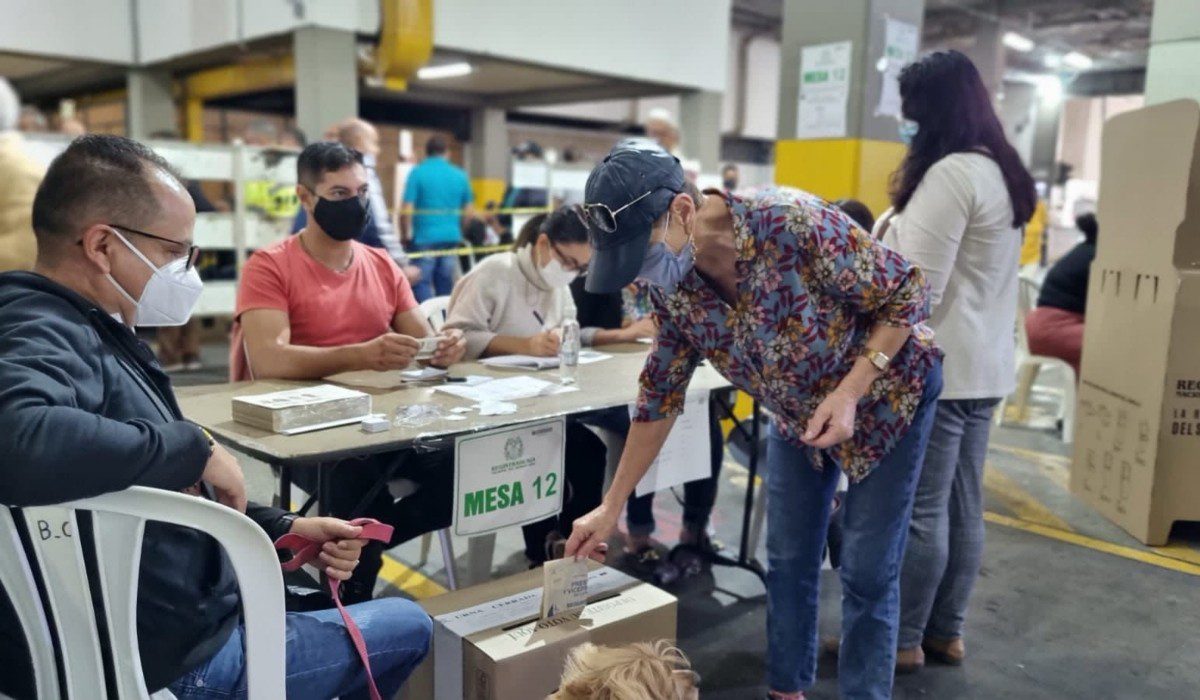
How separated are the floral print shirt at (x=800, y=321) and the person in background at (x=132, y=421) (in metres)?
0.76

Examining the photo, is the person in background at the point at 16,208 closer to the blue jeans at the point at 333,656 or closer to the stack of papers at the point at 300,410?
the stack of papers at the point at 300,410

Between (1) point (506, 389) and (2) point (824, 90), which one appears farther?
(2) point (824, 90)

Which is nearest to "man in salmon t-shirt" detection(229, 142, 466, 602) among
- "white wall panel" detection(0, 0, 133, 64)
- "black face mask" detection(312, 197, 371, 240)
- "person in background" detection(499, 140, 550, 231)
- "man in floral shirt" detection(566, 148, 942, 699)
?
"black face mask" detection(312, 197, 371, 240)

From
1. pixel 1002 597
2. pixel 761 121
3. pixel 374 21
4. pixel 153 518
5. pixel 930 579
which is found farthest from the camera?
pixel 761 121

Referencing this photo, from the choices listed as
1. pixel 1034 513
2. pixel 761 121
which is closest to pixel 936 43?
pixel 761 121

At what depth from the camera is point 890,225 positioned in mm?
2441

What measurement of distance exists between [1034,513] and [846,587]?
7.68 ft

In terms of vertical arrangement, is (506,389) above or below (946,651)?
above

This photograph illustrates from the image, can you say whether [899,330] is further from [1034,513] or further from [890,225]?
[1034,513]

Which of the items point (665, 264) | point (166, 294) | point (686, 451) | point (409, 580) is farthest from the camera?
point (409, 580)

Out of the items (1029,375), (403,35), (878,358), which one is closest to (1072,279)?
(1029,375)

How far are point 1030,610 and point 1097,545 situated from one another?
80cm

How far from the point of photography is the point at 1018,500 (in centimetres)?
407

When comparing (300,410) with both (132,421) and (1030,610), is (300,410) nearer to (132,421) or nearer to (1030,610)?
(132,421)
